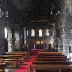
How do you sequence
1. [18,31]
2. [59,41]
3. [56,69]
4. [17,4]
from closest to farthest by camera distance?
[56,69] → [59,41] → [17,4] → [18,31]

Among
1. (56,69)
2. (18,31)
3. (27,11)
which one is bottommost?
(56,69)

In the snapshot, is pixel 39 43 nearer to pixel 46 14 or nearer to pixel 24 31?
pixel 24 31

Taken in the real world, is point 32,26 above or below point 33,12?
below

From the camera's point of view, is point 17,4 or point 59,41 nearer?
point 59,41

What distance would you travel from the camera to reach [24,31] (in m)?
46.9

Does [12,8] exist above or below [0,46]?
above

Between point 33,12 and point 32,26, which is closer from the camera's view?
point 33,12

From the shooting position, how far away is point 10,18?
1335 inches

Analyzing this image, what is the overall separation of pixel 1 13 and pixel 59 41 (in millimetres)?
6630

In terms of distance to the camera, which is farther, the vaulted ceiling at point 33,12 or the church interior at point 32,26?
the vaulted ceiling at point 33,12

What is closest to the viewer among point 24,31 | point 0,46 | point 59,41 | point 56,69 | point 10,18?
point 56,69

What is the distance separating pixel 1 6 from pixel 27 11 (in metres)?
14.5

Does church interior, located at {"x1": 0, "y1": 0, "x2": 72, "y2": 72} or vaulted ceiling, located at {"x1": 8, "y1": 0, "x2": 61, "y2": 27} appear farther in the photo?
vaulted ceiling, located at {"x1": 8, "y1": 0, "x2": 61, "y2": 27}

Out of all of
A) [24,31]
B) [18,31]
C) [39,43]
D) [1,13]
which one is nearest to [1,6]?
[1,13]
